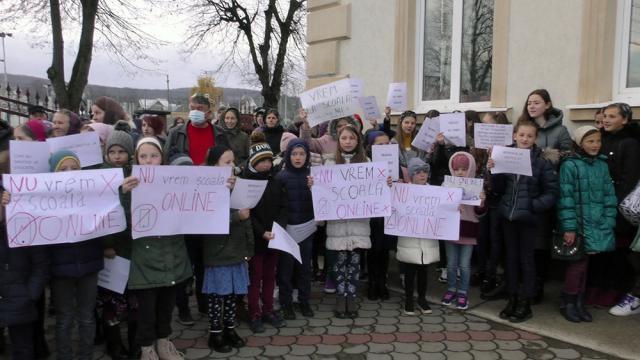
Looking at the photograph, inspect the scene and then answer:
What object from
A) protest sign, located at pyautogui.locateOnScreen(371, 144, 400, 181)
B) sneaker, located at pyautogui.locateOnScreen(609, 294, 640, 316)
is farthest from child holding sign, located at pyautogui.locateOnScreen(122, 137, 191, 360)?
sneaker, located at pyautogui.locateOnScreen(609, 294, 640, 316)

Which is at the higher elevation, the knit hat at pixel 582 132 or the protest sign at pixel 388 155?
the knit hat at pixel 582 132

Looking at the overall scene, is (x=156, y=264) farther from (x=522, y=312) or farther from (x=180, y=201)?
(x=522, y=312)

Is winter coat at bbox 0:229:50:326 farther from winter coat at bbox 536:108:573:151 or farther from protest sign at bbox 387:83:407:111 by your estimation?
winter coat at bbox 536:108:573:151

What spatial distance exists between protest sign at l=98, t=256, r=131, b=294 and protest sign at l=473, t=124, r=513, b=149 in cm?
327

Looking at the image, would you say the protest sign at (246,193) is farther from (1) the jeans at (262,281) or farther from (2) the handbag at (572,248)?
(2) the handbag at (572,248)

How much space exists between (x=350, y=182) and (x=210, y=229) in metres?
1.41

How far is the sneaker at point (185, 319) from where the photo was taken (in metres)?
4.38

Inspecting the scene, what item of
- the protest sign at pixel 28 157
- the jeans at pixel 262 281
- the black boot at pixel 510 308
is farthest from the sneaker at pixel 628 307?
the protest sign at pixel 28 157

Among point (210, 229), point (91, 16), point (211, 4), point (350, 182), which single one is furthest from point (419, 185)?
point (211, 4)

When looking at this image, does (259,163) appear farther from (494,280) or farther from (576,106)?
(576,106)

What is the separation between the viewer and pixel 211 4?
20188mm

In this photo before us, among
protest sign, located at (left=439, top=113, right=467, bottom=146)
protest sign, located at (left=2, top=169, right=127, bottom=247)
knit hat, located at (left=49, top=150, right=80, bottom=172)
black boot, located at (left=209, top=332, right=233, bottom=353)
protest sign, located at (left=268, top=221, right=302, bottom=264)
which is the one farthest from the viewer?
protest sign, located at (left=439, top=113, right=467, bottom=146)

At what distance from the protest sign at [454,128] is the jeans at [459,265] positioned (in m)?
1.07

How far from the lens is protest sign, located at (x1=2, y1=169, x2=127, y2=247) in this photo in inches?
122
